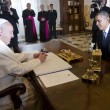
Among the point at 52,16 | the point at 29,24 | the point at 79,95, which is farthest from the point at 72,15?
the point at 79,95

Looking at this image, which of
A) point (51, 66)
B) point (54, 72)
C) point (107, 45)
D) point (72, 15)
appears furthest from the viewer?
point (72, 15)

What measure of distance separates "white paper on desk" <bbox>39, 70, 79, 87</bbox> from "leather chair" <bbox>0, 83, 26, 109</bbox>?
173 mm

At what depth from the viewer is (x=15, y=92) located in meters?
1.34

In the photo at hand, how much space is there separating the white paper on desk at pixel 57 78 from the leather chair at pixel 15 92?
0.57 feet

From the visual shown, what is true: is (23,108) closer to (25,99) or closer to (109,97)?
(25,99)

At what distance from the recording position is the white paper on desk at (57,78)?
52.9 inches

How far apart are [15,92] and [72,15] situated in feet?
23.2

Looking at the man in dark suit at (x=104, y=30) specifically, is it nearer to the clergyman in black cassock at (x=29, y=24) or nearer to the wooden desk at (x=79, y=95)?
the wooden desk at (x=79, y=95)

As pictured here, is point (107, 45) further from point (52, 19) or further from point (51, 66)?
point (52, 19)

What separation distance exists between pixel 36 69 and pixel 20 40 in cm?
585

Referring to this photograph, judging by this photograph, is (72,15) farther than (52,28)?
Yes

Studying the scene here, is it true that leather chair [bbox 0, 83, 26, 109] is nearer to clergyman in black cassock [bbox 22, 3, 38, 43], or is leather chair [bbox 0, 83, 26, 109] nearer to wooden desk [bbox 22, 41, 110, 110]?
wooden desk [bbox 22, 41, 110, 110]

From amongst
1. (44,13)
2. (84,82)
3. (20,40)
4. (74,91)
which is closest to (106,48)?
(84,82)

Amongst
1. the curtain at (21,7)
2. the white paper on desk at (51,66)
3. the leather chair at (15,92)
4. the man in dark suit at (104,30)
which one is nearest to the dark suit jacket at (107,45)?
the man in dark suit at (104,30)
